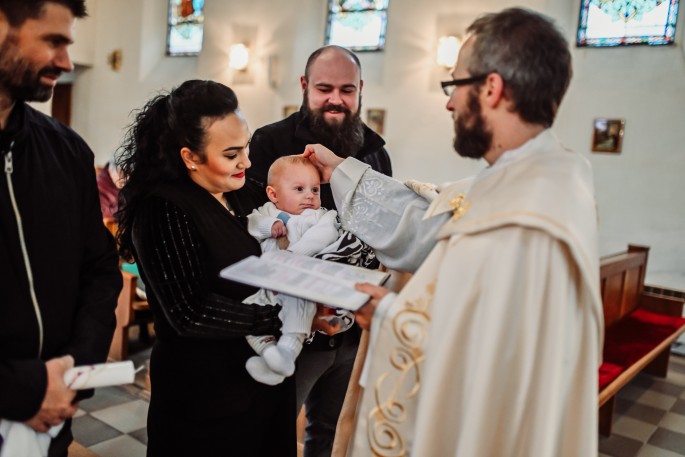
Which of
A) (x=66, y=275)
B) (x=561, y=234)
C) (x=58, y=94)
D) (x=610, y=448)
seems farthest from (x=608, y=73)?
(x=58, y=94)

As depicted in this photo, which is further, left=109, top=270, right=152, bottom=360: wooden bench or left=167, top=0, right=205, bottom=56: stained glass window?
left=167, top=0, right=205, bottom=56: stained glass window

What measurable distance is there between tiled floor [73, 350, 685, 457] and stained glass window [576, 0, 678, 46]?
360 centimetres

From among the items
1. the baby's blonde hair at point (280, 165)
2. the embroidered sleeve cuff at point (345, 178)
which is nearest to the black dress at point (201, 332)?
the baby's blonde hair at point (280, 165)

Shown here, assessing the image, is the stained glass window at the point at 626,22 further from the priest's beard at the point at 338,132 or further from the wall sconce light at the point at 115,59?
the wall sconce light at the point at 115,59

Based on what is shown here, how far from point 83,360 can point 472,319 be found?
1016 mm

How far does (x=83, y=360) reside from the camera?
1652mm

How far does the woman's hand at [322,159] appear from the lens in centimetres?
230

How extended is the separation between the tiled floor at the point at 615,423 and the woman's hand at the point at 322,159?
2.10 meters

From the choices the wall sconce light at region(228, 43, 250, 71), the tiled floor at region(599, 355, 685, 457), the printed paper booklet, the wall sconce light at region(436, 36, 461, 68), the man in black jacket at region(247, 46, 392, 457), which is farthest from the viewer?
the wall sconce light at region(228, 43, 250, 71)

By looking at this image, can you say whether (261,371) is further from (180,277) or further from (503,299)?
(503,299)

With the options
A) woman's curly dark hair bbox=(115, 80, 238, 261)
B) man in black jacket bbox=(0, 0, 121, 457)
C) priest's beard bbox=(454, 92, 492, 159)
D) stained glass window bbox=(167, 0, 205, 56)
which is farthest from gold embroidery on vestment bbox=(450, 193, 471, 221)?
stained glass window bbox=(167, 0, 205, 56)

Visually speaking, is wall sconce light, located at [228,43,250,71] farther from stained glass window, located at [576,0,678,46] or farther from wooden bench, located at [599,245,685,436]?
wooden bench, located at [599,245,685,436]

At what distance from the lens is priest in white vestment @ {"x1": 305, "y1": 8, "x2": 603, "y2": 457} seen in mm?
1506

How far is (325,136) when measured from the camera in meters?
2.78
